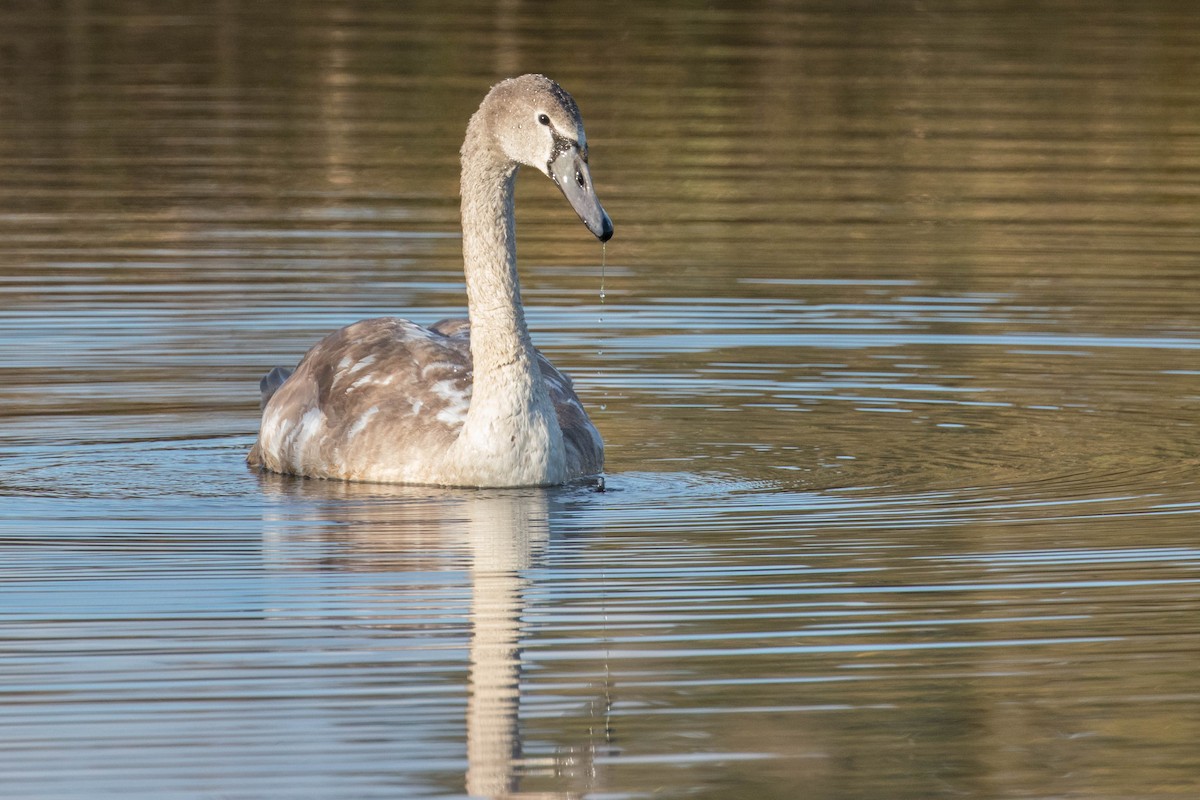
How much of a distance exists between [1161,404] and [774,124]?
1517 centimetres

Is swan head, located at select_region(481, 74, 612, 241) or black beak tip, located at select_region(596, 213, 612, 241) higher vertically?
swan head, located at select_region(481, 74, 612, 241)

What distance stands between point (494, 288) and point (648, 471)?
1.20 metres

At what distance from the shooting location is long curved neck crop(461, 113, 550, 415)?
12734mm

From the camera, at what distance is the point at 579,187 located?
12023 millimetres

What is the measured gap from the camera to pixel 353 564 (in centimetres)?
1079

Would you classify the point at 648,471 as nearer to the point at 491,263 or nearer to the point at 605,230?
the point at 491,263

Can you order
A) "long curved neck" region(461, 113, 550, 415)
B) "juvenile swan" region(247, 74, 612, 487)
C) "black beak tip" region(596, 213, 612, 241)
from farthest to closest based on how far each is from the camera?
1. "long curved neck" region(461, 113, 550, 415)
2. "juvenile swan" region(247, 74, 612, 487)
3. "black beak tip" region(596, 213, 612, 241)

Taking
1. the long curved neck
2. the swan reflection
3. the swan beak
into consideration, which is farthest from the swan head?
the swan reflection

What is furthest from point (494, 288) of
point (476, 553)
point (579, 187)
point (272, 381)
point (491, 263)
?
point (476, 553)

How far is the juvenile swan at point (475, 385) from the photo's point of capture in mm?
12602

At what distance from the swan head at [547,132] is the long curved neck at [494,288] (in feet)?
0.86

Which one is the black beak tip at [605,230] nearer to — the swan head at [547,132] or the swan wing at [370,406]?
the swan head at [547,132]

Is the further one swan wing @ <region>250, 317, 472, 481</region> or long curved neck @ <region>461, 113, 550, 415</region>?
swan wing @ <region>250, 317, 472, 481</region>

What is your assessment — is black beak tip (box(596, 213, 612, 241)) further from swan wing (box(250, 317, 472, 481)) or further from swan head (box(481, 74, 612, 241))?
swan wing (box(250, 317, 472, 481))
